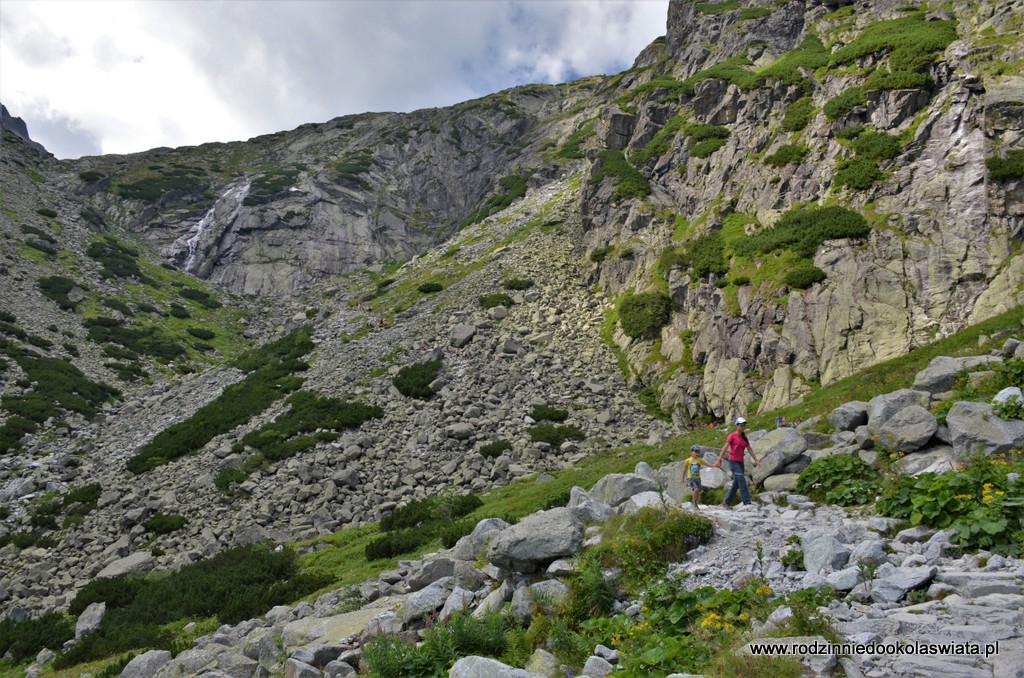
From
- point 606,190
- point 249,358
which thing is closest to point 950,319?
point 606,190

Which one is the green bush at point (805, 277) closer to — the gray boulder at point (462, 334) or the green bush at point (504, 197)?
the gray boulder at point (462, 334)

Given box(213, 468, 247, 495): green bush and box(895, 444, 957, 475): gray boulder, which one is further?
box(213, 468, 247, 495): green bush

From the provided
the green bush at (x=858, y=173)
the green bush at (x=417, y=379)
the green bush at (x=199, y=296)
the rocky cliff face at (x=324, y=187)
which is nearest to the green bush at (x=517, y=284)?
the green bush at (x=417, y=379)

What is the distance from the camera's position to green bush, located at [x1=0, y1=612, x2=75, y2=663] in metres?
15.8

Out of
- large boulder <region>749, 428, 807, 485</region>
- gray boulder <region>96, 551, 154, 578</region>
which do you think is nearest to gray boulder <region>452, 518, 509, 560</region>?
large boulder <region>749, 428, 807, 485</region>

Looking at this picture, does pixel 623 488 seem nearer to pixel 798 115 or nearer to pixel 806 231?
pixel 806 231

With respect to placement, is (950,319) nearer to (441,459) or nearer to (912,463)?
(912,463)

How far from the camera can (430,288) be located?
4778 centimetres

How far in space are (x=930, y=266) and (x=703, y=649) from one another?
23809 millimetres

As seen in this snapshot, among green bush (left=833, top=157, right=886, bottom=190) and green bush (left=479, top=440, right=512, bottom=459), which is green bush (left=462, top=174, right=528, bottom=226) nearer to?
green bush (left=833, top=157, right=886, bottom=190)

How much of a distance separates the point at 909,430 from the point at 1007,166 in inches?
803

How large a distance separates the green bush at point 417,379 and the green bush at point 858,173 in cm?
2404

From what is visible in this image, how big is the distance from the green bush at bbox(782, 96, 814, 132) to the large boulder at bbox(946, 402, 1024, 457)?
95.3 ft

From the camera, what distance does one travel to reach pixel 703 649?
247 inches
